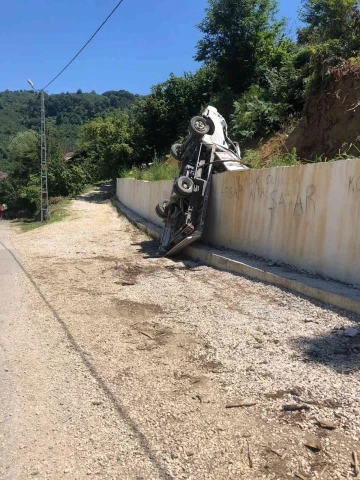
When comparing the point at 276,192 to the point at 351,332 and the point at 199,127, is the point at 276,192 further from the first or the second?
the point at 199,127

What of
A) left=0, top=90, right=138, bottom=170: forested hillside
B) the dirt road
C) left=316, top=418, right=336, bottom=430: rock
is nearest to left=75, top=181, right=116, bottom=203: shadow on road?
the dirt road

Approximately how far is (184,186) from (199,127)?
2133mm

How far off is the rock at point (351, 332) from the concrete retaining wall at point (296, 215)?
4.56 ft

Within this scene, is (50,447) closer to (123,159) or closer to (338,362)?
(338,362)

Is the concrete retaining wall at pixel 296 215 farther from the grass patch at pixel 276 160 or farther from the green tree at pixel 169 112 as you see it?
the green tree at pixel 169 112

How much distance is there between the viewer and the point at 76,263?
11.5 m

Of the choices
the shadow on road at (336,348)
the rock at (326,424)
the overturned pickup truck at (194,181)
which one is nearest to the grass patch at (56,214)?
the overturned pickup truck at (194,181)

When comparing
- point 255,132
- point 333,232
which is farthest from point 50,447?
point 255,132

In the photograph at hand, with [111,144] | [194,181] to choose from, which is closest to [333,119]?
[194,181]

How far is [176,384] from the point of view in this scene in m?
4.13

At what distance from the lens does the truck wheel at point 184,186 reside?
436 inches

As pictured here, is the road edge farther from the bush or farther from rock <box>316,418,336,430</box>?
the bush

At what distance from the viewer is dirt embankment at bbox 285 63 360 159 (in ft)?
42.4

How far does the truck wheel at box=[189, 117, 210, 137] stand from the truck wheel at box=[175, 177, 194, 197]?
5.48 feet
